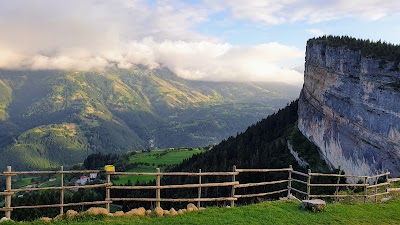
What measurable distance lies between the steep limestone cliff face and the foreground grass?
1703 cm

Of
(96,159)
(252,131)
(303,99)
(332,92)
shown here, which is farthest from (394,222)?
(96,159)

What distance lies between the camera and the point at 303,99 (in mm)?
70562

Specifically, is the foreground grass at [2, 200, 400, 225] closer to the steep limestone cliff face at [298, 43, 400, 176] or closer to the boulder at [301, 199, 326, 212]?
the boulder at [301, 199, 326, 212]

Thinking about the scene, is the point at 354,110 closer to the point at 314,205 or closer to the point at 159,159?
the point at 314,205

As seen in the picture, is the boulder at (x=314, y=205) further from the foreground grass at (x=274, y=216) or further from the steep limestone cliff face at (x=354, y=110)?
the steep limestone cliff face at (x=354, y=110)

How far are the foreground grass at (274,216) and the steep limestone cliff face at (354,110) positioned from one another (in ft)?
55.9

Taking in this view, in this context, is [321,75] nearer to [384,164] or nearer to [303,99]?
[303,99]

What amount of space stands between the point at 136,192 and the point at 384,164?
155ft

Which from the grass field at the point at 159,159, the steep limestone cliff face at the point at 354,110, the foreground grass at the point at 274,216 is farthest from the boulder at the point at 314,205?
the grass field at the point at 159,159

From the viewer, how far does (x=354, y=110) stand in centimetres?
4344

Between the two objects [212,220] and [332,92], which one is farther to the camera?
[332,92]

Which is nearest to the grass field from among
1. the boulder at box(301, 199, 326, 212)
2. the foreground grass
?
the foreground grass

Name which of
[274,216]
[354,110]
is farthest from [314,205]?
[354,110]

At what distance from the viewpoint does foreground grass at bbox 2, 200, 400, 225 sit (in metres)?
15.9
